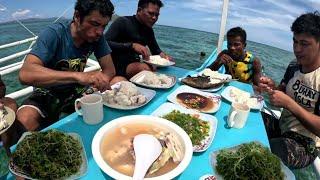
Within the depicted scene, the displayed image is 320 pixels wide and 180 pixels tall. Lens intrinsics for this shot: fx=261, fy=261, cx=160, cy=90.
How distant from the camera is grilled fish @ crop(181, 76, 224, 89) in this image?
2.69 meters

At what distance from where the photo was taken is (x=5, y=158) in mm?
1962

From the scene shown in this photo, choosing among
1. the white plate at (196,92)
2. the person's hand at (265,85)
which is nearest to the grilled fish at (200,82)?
the white plate at (196,92)

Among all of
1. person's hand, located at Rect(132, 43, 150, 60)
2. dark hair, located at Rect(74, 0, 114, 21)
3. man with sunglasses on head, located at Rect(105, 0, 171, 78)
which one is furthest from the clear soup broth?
man with sunglasses on head, located at Rect(105, 0, 171, 78)

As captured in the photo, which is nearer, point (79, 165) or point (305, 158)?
point (79, 165)

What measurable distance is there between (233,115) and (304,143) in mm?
962

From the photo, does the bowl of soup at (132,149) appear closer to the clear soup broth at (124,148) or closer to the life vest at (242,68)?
the clear soup broth at (124,148)

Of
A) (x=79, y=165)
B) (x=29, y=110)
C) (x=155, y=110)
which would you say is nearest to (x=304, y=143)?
(x=155, y=110)

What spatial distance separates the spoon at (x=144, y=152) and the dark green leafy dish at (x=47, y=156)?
29cm

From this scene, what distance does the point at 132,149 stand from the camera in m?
1.38

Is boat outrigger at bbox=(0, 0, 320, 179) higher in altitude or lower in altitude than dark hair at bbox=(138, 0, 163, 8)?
lower

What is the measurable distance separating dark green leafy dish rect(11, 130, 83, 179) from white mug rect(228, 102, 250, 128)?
1171 mm

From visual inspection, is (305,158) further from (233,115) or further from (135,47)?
(135,47)

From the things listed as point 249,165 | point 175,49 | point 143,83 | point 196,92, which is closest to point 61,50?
point 143,83

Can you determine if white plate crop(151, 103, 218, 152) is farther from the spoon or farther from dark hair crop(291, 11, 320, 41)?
dark hair crop(291, 11, 320, 41)
